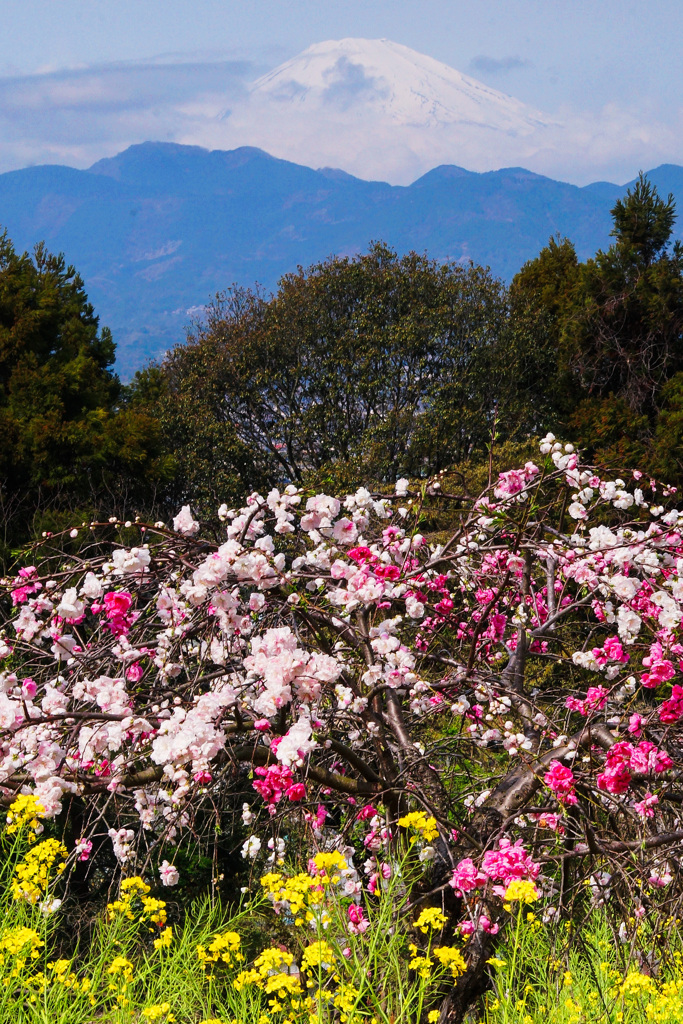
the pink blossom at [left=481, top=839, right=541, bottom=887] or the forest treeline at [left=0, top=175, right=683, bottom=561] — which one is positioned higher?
the pink blossom at [left=481, top=839, right=541, bottom=887]

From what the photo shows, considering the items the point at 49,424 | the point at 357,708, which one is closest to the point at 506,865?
the point at 357,708

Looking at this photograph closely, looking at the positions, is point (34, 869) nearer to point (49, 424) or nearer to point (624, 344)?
point (49, 424)

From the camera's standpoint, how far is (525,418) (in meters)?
13.1

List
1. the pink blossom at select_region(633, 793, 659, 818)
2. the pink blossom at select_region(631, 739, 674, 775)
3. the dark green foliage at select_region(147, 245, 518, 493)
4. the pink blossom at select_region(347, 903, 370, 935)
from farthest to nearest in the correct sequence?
1. the dark green foliage at select_region(147, 245, 518, 493)
2. the pink blossom at select_region(347, 903, 370, 935)
3. the pink blossom at select_region(631, 739, 674, 775)
4. the pink blossom at select_region(633, 793, 659, 818)

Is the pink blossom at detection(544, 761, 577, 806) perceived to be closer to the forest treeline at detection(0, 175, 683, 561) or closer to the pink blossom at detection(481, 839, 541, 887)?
the pink blossom at detection(481, 839, 541, 887)

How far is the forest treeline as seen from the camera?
10.4m

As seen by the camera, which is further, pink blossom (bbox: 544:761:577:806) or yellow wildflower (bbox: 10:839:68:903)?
yellow wildflower (bbox: 10:839:68:903)

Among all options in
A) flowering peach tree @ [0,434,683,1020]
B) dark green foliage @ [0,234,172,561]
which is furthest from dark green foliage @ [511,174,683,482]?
flowering peach tree @ [0,434,683,1020]

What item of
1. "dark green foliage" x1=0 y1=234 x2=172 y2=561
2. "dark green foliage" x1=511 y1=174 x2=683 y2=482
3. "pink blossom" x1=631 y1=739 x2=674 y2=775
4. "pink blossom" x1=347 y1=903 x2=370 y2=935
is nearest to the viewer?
"pink blossom" x1=631 y1=739 x2=674 y2=775

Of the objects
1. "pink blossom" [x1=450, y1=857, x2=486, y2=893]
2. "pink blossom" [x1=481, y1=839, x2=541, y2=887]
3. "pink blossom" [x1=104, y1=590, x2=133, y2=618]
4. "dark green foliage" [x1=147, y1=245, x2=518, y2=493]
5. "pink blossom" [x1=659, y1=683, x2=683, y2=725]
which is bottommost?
"dark green foliage" [x1=147, y1=245, x2=518, y2=493]

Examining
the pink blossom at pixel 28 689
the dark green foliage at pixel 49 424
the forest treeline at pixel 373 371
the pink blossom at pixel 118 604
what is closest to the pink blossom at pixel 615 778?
the pink blossom at pixel 118 604

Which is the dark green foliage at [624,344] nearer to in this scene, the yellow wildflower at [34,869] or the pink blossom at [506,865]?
the pink blossom at [506,865]

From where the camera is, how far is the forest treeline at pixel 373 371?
10422mm

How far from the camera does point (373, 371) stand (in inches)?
539
